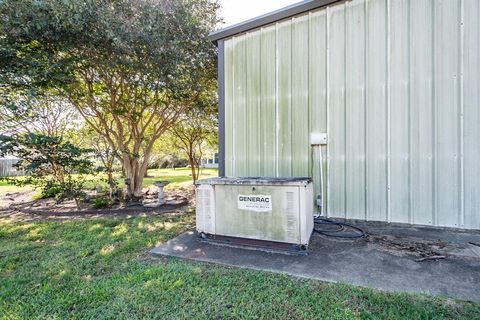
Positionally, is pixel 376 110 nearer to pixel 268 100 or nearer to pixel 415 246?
pixel 268 100

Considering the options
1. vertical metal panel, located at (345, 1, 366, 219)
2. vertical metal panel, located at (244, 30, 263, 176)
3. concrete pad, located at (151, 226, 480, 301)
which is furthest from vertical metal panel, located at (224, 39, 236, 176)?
vertical metal panel, located at (345, 1, 366, 219)

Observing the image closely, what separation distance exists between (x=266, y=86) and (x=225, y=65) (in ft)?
3.17

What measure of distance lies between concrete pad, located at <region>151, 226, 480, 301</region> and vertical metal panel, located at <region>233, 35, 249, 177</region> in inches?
65.5

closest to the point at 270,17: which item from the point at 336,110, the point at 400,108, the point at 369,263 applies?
the point at 336,110

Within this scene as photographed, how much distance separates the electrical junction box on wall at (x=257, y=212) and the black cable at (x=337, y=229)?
54 cm

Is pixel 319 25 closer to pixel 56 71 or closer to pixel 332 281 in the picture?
pixel 332 281

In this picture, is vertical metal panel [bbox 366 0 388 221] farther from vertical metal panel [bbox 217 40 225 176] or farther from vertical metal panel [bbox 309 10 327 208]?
vertical metal panel [bbox 217 40 225 176]

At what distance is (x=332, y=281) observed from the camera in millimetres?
2021

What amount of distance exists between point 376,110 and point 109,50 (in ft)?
16.0

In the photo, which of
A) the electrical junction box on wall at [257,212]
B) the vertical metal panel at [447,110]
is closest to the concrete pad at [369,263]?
the electrical junction box on wall at [257,212]

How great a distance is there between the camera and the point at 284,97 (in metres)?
3.89

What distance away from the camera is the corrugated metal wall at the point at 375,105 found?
2957 millimetres

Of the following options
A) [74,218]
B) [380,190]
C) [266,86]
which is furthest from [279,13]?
[74,218]

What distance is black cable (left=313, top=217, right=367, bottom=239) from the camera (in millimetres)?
3079
